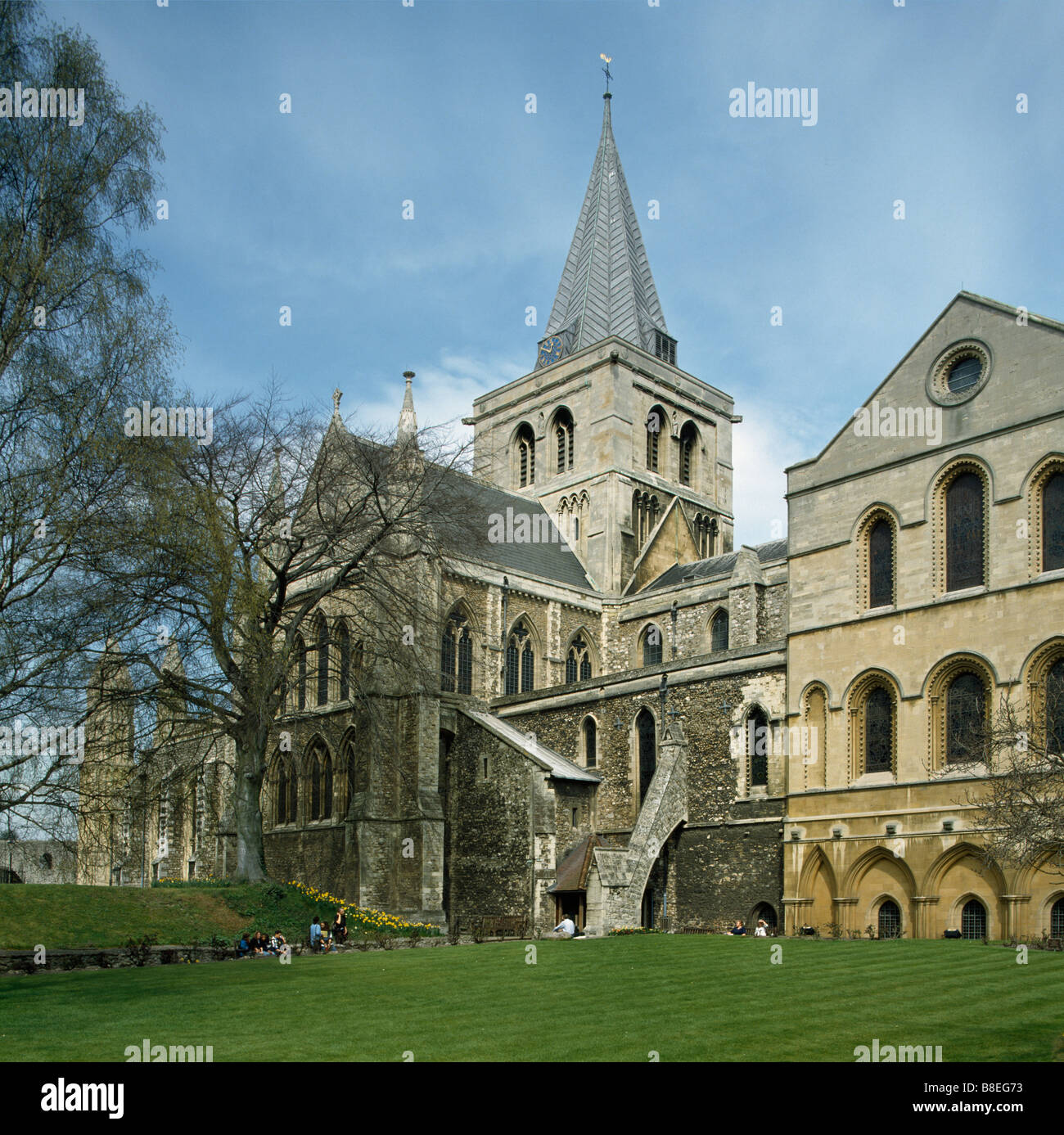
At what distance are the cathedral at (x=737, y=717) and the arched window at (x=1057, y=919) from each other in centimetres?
4

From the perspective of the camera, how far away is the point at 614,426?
51.9 m

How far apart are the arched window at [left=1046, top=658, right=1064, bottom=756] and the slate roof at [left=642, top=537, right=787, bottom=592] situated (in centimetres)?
1798

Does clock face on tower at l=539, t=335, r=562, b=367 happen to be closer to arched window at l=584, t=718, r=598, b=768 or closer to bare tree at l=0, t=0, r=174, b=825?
arched window at l=584, t=718, r=598, b=768

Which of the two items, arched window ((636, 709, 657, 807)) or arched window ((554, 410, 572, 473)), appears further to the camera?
arched window ((554, 410, 572, 473))

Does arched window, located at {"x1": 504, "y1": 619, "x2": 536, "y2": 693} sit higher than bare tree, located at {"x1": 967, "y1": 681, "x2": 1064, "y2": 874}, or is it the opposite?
arched window, located at {"x1": 504, "y1": 619, "x2": 536, "y2": 693}

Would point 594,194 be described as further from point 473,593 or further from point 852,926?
point 852,926

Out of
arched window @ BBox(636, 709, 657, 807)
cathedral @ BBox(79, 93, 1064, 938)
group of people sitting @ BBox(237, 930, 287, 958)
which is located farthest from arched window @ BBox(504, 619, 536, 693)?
group of people sitting @ BBox(237, 930, 287, 958)

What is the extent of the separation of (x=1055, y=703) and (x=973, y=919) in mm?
5287

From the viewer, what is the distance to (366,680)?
120 feet

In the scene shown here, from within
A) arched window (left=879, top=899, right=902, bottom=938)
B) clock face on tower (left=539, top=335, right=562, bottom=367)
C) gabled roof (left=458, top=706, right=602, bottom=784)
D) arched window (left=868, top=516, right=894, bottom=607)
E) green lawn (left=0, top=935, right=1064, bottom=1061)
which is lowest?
arched window (left=879, top=899, right=902, bottom=938)

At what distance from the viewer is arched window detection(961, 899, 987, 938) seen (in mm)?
27000

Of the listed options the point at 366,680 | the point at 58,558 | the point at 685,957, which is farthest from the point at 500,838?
the point at 58,558

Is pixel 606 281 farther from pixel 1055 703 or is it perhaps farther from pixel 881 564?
pixel 1055 703
